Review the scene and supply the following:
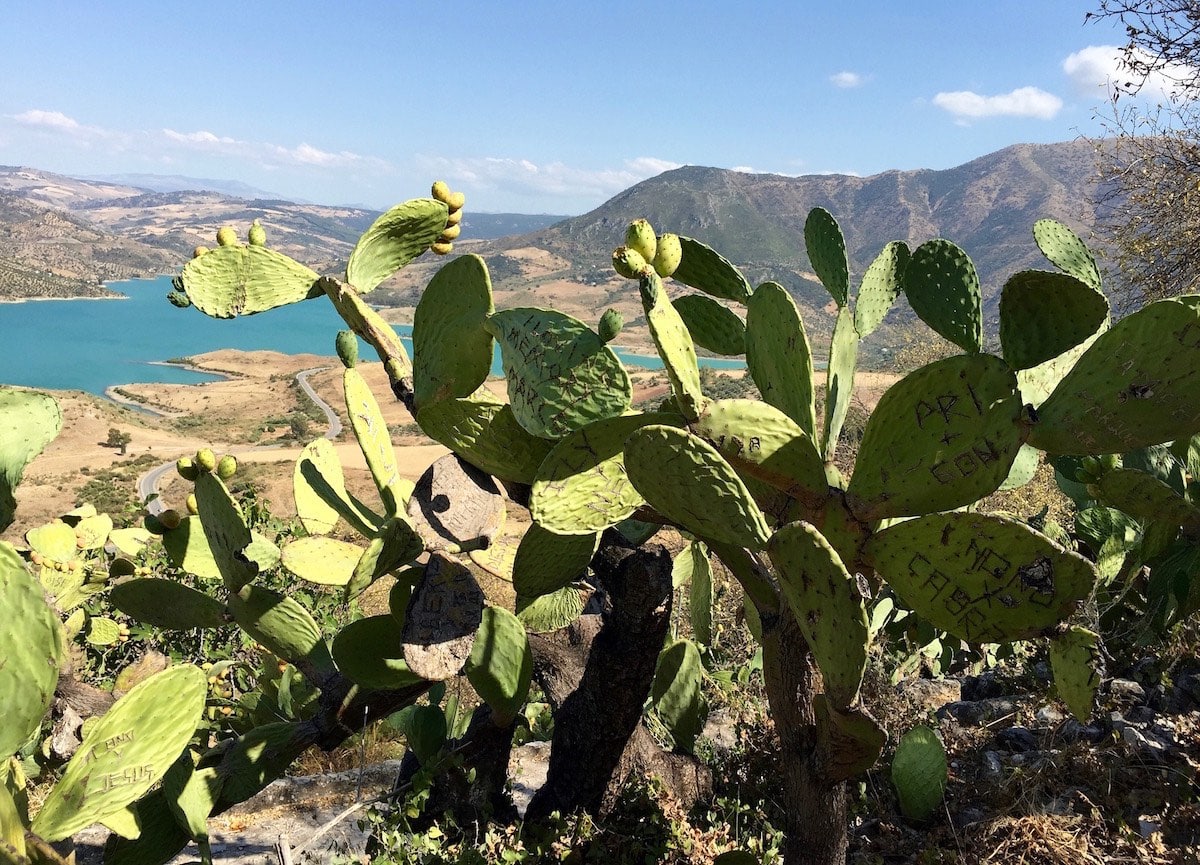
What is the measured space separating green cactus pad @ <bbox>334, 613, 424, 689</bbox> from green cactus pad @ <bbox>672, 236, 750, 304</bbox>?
929 mm

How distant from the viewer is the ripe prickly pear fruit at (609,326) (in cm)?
84

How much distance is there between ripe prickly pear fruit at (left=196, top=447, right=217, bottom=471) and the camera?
1.36 m

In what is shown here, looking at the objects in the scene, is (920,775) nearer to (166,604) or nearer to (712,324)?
(712,324)

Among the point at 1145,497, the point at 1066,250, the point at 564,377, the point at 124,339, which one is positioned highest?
the point at 1066,250

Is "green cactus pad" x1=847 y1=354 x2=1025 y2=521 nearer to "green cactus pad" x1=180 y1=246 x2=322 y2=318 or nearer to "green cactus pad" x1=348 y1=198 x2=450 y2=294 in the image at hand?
"green cactus pad" x1=348 y1=198 x2=450 y2=294

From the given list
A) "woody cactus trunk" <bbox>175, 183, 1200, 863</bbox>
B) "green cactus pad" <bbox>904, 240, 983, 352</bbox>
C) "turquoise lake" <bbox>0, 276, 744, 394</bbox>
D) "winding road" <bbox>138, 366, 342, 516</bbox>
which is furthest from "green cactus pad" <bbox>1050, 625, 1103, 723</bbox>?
"turquoise lake" <bbox>0, 276, 744, 394</bbox>

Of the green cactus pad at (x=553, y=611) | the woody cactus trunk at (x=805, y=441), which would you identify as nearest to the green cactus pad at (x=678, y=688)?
the green cactus pad at (x=553, y=611)

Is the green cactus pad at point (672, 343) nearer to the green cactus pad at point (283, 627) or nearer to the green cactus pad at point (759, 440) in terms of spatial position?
the green cactus pad at point (759, 440)

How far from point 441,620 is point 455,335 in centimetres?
48

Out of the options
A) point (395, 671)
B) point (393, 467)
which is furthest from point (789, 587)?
point (395, 671)

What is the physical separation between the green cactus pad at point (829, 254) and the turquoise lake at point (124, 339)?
47.4m

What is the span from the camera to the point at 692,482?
0.87 meters

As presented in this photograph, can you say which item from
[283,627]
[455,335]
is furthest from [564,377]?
[283,627]

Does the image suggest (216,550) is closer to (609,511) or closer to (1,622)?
(1,622)
